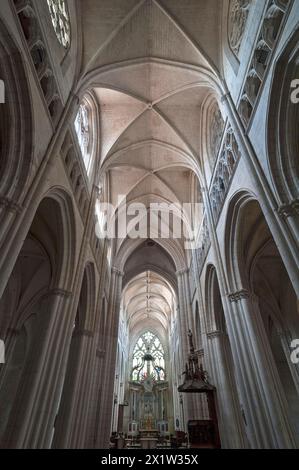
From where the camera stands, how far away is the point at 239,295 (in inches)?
313

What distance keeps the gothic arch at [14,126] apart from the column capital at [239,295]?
635 centimetres

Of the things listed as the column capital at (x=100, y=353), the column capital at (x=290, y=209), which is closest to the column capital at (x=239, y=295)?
the column capital at (x=290, y=209)

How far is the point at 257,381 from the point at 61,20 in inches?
462

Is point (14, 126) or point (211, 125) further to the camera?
point (211, 125)

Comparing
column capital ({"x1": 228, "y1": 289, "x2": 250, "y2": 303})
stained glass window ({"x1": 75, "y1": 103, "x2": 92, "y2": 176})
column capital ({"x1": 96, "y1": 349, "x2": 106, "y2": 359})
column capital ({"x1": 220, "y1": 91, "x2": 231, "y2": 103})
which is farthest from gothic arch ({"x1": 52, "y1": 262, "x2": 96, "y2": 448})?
column capital ({"x1": 220, "y1": 91, "x2": 231, "y2": 103})

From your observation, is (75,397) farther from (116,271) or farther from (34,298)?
(116,271)

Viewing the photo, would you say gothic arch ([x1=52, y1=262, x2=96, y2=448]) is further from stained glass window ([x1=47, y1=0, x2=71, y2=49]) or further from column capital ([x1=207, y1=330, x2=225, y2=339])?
stained glass window ([x1=47, y1=0, x2=71, y2=49])

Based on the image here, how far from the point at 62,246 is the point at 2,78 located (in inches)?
186

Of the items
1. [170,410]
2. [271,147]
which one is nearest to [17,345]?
[271,147]

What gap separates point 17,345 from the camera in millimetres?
14078

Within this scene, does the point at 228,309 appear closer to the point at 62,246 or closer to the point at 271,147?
the point at 271,147

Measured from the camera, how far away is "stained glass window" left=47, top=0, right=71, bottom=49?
25.4 feet

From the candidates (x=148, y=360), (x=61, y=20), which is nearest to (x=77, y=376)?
(x=61, y=20)

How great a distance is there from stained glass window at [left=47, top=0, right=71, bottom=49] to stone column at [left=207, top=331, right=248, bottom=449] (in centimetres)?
1195
